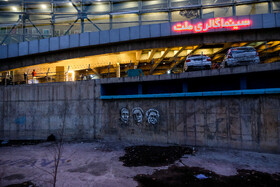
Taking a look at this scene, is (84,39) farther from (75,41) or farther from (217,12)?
(217,12)

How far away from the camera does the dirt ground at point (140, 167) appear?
612 cm

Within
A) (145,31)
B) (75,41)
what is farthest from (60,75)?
(145,31)

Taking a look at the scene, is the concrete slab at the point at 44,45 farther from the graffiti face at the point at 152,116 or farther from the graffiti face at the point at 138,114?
the graffiti face at the point at 152,116

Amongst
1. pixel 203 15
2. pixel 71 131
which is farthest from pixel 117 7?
pixel 71 131

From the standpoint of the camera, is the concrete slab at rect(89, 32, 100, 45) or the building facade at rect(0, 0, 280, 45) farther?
the building facade at rect(0, 0, 280, 45)

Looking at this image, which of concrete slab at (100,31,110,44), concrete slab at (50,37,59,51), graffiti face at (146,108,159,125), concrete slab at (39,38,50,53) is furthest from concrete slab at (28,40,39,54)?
graffiti face at (146,108,159,125)

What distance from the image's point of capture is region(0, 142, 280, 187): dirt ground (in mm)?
6121

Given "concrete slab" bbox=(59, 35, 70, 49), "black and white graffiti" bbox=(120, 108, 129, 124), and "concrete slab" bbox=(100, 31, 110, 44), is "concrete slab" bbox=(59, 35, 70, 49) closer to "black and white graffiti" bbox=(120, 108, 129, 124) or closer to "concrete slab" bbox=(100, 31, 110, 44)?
"concrete slab" bbox=(100, 31, 110, 44)

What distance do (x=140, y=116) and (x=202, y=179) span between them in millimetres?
6523

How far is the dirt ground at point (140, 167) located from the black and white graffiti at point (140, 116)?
204 cm

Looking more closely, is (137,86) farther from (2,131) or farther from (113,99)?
(2,131)

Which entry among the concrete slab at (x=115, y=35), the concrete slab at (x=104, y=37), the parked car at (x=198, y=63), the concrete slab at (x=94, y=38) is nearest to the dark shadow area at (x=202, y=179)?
the parked car at (x=198, y=63)

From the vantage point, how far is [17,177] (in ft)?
21.9

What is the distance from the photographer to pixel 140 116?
1196cm
